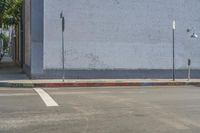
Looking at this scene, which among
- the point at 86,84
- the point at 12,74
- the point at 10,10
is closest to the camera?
the point at 86,84

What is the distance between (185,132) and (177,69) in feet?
60.4

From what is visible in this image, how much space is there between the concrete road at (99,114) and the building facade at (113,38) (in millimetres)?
8708

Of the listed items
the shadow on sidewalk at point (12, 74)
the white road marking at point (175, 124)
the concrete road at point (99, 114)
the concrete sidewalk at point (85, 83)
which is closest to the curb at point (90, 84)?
the concrete sidewalk at point (85, 83)

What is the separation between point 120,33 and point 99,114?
1472 cm

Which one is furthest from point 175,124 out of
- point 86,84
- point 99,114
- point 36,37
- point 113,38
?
point 113,38

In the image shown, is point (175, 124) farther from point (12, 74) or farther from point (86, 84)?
point (12, 74)

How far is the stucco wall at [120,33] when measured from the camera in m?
25.4

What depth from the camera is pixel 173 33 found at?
86.8 ft

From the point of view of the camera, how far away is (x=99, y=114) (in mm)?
12062

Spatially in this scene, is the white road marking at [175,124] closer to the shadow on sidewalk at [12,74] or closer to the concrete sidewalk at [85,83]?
the concrete sidewalk at [85,83]

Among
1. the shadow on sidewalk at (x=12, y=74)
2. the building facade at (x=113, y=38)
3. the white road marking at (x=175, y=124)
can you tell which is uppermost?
the building facade at (x=113, y=38)

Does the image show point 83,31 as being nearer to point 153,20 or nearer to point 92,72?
point 92,72

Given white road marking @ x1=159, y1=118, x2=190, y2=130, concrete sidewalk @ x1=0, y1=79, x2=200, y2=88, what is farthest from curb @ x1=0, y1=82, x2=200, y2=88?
white road marking @ x1=159, y1=118, x2=190, y2=130

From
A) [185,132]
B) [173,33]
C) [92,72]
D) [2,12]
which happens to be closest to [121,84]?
[92,72]
